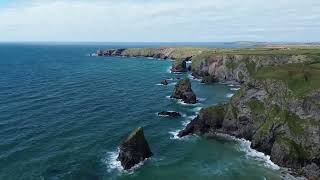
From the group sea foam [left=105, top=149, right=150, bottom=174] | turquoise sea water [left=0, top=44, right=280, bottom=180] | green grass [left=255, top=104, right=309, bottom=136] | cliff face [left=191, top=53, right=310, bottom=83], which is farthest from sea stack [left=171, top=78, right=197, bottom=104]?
sea foam [left=105, top=149, right=150, bottom=174]

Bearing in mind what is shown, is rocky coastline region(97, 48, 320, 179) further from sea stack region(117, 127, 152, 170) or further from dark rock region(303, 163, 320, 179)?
sea stack region(117, 127, 152, 170)

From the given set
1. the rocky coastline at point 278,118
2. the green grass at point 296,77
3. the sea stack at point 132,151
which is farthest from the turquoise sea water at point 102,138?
the green grass at point 296,77

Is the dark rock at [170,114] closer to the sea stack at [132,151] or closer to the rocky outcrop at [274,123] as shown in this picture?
the rocky outcrop at [274,123]

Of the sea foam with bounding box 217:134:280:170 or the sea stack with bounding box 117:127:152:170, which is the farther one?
the sea foam with bounding box 217:134:280:170

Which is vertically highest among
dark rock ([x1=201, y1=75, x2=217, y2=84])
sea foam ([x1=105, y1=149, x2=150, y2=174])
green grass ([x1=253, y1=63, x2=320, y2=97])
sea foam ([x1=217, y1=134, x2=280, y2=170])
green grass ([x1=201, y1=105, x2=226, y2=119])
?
green grass ([x1=253, y1=63, x2=320, y2=97])

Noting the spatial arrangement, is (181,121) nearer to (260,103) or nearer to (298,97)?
(260,103)

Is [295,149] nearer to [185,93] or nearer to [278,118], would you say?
[278,118]
